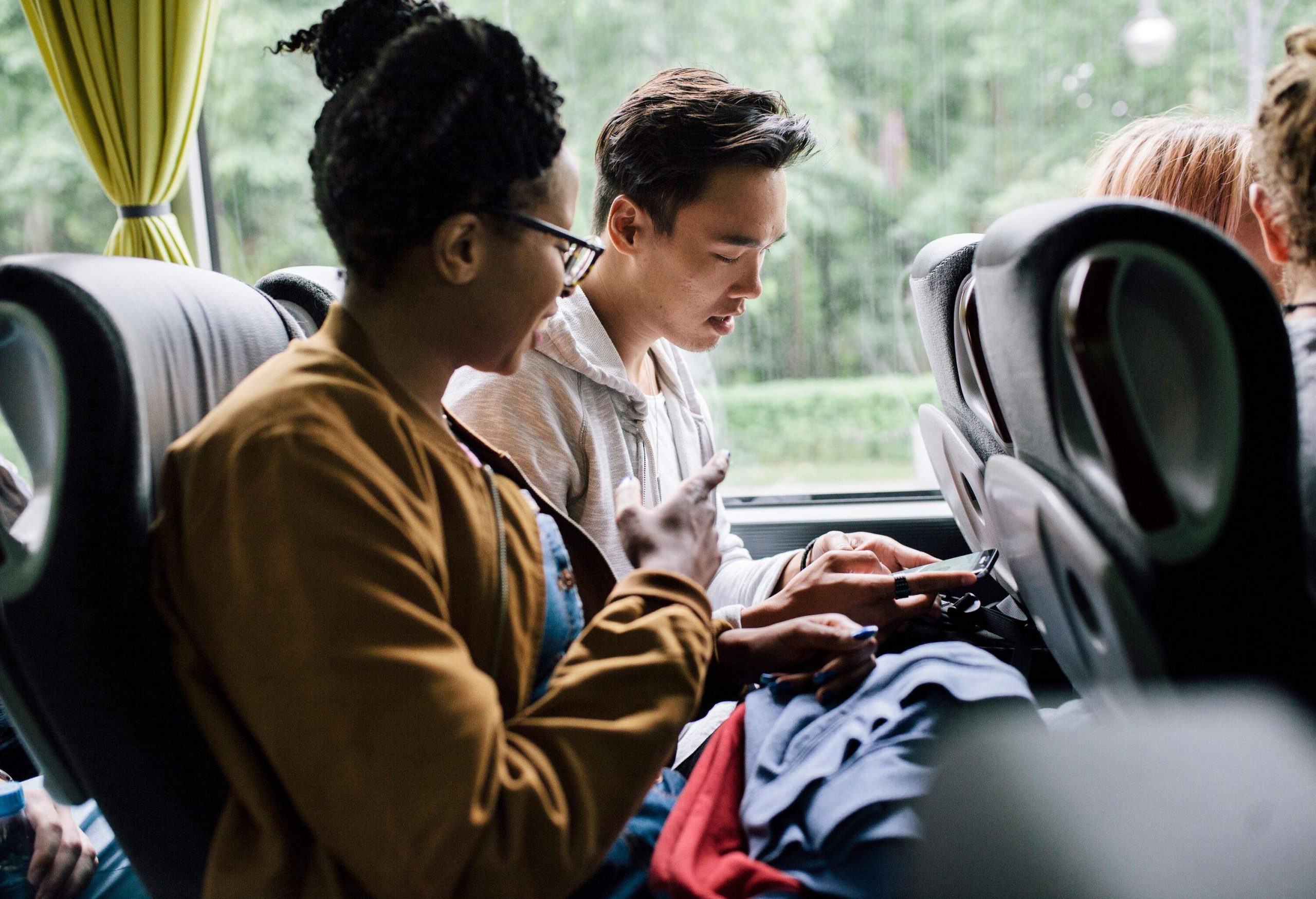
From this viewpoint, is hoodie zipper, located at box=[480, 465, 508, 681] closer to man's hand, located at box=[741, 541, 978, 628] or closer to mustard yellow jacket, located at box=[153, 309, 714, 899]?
mustard yellow jacket, located at box=[153, 309, 714, 899]

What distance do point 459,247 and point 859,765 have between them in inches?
22.0

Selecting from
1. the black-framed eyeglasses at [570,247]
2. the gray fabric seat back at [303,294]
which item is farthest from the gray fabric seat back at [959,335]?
the gray fabric seat back at [303,294]

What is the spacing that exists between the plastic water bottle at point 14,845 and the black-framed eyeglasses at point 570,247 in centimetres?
81

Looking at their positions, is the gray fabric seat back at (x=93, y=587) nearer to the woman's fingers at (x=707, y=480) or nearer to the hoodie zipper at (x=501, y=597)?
the hoodie zipper at (x=501, y=597)

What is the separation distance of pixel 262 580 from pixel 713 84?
3.45 ft

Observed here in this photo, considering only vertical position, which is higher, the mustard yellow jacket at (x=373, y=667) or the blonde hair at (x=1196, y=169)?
the blonde hair at (x=1196, y=169)

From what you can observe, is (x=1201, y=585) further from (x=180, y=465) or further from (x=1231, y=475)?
(x=180, y=465)

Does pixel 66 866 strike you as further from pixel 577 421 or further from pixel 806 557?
pixel 806 557

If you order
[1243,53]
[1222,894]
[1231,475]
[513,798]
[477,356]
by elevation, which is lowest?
[1222,894]

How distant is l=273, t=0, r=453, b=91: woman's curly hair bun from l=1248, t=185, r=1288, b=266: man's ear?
0.77 meters

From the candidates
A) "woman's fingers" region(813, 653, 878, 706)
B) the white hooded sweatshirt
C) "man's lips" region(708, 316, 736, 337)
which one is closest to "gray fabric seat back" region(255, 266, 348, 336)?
the white hooded sweatshirt

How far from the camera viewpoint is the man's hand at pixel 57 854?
101 centimetres

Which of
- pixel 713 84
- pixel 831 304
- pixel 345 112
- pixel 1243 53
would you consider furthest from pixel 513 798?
pixel 1243 53

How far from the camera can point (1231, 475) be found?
671 mm
